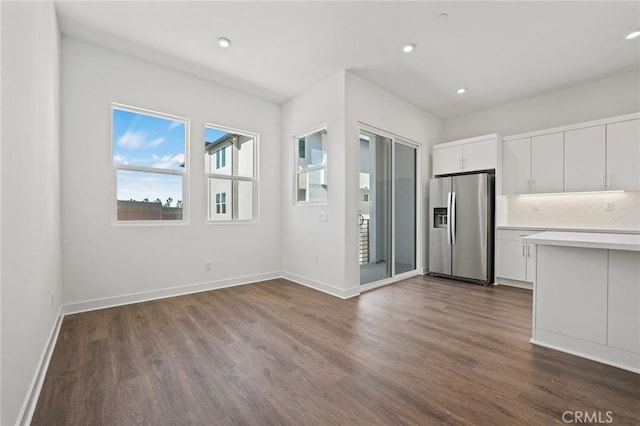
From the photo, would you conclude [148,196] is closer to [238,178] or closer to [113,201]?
[113,201]

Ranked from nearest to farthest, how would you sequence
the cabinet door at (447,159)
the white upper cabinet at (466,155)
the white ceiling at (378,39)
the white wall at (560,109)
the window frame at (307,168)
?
the white ceiling at (378,39)
the white wall at (560,109)
the window frame at (307,168)
the white upper cabinet at (466,155)
the cabinet door at (447,159)

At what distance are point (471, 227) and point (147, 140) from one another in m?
4.98

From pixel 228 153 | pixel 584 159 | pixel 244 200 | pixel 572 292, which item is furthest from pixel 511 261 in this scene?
pixel 228 153

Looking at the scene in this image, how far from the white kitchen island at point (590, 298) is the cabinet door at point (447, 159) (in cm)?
285

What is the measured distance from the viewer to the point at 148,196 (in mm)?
3592

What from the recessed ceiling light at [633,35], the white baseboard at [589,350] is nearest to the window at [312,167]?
the white baseboard at [589,350]

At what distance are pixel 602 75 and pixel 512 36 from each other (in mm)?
2060

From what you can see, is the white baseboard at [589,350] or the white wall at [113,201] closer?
the white baseboard at [589,350]

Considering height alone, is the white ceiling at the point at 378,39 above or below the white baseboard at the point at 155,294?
above

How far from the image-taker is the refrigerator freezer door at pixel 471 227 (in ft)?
14.3

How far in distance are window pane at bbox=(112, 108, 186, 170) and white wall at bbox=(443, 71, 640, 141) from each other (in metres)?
5.04

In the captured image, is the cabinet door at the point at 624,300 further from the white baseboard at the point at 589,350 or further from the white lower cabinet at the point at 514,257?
the white lower cabinet at the point at 514,257

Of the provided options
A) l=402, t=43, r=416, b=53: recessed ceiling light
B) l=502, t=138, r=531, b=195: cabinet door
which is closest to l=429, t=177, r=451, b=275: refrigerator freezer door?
l=502, t=138, r=531, b=195: cabinet door
